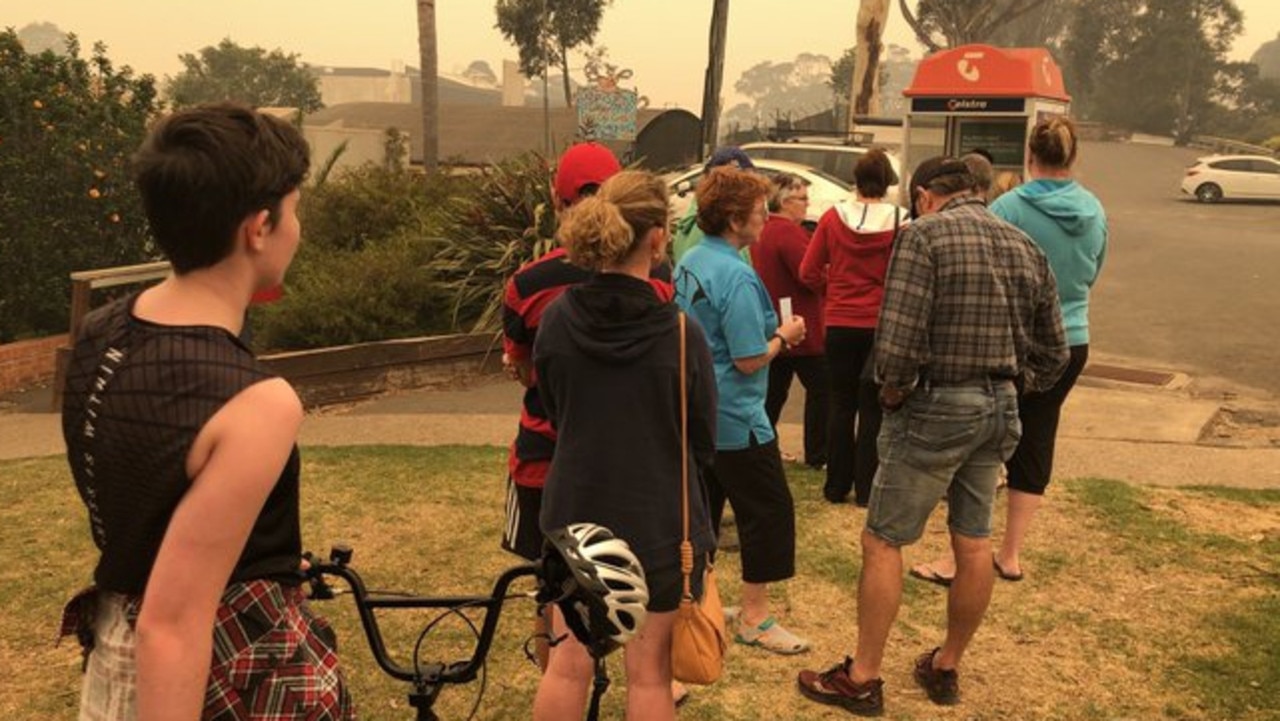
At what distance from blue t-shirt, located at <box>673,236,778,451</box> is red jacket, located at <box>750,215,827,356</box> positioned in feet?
6.09

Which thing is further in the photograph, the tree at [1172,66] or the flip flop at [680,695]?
the tree at [1172,66]

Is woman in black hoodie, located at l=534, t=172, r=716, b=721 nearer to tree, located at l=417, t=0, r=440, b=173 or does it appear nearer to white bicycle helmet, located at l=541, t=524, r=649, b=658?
white bicycle helmet, located at l=541, t=524, r=649, b=658

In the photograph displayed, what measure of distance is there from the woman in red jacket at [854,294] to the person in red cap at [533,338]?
2.41 meters

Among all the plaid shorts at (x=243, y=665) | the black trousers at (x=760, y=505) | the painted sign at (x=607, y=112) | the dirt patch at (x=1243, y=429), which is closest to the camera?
the plaid shorts at (x=243, y=665)

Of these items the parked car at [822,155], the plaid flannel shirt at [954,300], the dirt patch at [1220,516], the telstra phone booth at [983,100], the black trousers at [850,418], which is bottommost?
the dirt patch at [1220,516]

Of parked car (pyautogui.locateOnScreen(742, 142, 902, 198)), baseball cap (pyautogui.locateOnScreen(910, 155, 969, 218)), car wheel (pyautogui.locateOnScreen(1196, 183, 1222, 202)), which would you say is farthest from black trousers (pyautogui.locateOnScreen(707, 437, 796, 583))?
car wheel (pyautogui.locateOnScreen(1196, 183, 1222, 202))

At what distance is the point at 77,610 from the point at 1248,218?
29552 mm

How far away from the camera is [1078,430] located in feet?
25.3

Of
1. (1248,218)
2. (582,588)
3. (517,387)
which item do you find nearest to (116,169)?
(517,387)

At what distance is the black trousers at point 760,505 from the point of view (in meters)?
4.03

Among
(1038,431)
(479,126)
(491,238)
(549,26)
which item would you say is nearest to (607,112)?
(491,238)

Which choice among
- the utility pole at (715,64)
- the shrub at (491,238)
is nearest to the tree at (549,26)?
the utility pole at (715,64)

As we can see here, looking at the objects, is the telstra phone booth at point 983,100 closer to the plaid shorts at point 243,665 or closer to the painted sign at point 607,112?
the painted sign at point 607,112

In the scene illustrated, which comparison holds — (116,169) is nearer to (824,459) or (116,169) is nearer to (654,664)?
(824,459)
